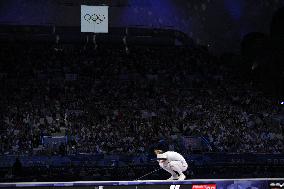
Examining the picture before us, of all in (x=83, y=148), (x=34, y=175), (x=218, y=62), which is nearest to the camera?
(x=34, y=175)

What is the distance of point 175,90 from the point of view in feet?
100

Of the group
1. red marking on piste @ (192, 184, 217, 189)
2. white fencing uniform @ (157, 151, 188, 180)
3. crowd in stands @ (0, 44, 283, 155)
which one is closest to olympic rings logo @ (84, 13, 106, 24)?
crowd in stands @ (0, 44, 283, 155)

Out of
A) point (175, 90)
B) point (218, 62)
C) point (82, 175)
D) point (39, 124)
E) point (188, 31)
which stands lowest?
point (82, 175)

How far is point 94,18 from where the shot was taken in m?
31.7

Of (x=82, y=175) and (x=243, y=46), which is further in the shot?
(x=243, y=46)

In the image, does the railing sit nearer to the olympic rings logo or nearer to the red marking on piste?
the olympic rings logo

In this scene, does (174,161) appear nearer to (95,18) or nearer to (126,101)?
(126,101)

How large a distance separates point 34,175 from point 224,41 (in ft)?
61.8

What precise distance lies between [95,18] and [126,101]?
6.58 m

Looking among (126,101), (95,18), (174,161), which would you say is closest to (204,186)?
(174,161)

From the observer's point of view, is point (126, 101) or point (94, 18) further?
point (94, 18)

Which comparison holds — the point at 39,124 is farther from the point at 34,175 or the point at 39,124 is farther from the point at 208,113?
the point at 208,113

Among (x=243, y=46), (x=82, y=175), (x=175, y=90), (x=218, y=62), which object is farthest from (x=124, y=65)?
(x=82, y=175)

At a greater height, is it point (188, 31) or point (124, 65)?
point (188, 31)
